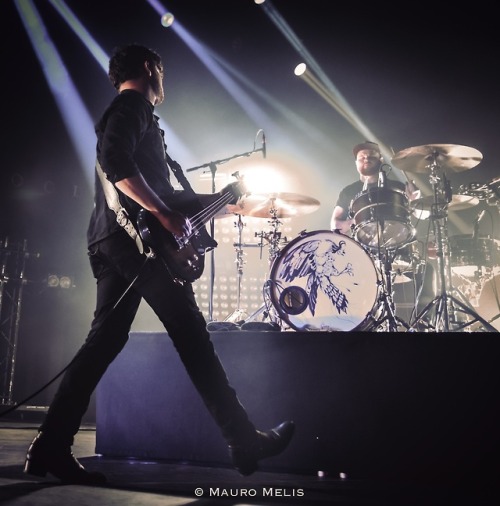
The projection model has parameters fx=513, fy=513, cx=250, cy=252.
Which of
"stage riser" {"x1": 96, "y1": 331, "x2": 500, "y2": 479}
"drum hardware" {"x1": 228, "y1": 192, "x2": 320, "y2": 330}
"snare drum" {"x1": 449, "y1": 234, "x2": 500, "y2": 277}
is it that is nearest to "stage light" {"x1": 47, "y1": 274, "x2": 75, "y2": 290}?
"drum hardware" {"x1": 228, "y1": 192, "x2": 320, "y2": 330}

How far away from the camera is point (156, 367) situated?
10.5 ft

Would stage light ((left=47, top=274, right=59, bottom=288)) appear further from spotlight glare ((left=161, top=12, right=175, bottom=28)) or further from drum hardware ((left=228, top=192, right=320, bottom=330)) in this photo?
spotlight glare ((left=161, top=12, right=175, bottom=28))

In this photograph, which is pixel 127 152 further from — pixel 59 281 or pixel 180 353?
pixel 59 281

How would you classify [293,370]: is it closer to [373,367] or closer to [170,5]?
[373,367]

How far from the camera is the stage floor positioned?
2053 mm

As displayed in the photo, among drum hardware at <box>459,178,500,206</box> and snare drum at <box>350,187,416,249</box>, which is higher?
drum hardware at <box>459,178,500,206</box>

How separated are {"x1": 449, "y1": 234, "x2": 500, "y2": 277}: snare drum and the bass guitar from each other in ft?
14.8

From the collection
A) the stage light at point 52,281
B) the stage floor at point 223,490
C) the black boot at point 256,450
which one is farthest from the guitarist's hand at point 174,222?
the stage light at point 52,281

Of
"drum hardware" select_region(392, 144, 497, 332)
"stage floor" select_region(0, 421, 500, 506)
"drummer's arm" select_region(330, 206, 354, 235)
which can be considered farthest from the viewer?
"drummer's arm" select_region(330, 206, 354, 235)

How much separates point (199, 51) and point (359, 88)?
2.55 metres

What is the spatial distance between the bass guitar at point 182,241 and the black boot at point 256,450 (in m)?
0.81

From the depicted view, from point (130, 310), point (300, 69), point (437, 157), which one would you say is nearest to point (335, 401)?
point (130, 310)

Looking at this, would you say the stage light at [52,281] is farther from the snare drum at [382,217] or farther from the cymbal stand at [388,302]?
the cymbal stand at [388,302]

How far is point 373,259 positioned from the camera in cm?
423
